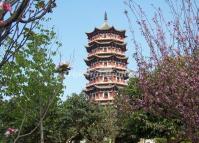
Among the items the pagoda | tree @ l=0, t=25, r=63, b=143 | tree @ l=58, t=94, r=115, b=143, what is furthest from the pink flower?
the pagoda

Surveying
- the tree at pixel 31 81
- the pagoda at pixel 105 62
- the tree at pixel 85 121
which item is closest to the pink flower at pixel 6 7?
the tree at pixel 31 81

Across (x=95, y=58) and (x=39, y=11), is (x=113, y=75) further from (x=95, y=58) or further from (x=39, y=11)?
(x=39, y=11)

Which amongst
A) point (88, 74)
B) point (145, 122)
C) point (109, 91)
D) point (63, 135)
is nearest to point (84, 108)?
point (63, 135)

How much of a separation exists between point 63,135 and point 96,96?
3546 centimetres

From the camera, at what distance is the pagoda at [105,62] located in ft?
259

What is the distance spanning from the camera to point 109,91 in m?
78.6

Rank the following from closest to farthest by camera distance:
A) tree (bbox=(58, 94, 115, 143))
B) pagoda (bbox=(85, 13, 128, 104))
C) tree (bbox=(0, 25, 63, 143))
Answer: tree (bbox=(0, 25, 63, 143)) < tree (bbox=(58, 94, 115, 143)) < pagoda (bbox=(85, 13, 128, 104))

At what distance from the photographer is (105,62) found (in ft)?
270

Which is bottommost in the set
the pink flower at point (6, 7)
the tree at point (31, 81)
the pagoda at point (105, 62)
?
the pink flower at point (6, 7)

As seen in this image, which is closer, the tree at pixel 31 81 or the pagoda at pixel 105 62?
the tree at pixel 31 81

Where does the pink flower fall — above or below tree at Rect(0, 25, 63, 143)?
below

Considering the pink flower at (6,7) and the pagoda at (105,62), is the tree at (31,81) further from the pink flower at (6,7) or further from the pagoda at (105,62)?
the pagoda at (105,62)

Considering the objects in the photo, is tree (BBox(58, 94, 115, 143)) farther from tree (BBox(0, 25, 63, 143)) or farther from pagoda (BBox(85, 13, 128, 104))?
pagoda (BBox(85, 13, 128, 104))

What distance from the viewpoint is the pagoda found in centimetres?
7906
